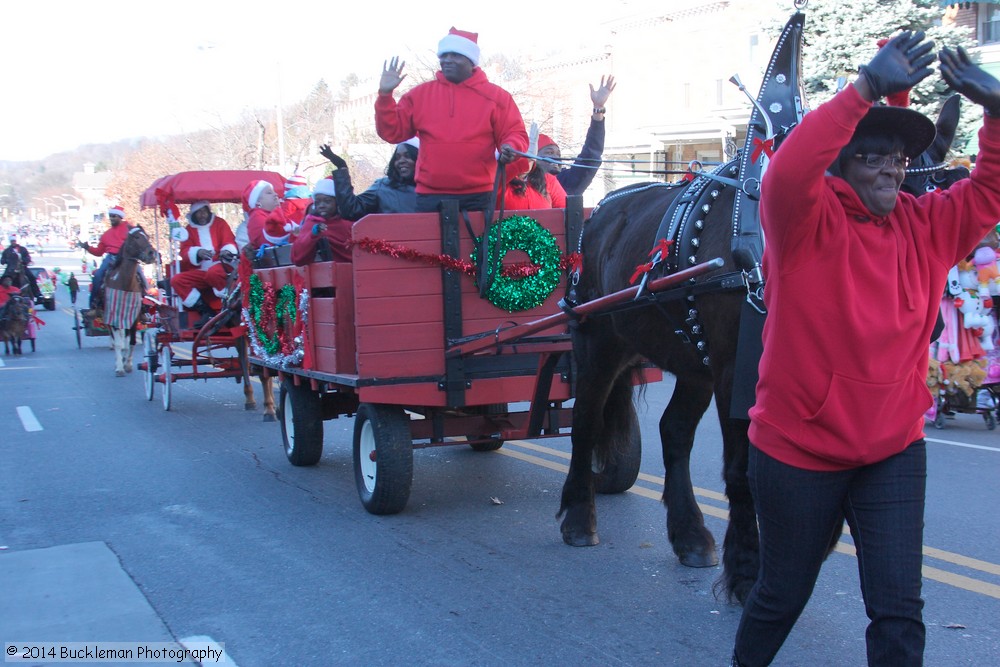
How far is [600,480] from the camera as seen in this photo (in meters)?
6.63

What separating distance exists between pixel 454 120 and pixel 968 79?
4.03 meters

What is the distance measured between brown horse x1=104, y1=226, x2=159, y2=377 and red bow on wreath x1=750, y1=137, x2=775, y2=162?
11.7 metres

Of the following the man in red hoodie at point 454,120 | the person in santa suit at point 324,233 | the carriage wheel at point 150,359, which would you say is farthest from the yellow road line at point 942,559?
the carriage wheel at point 150,359

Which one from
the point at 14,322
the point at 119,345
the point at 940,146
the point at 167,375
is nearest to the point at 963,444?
the point at 940,146

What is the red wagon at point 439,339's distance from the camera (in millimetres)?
5902

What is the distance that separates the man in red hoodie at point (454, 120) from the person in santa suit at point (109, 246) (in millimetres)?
9849

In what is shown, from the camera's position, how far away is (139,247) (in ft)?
46.8

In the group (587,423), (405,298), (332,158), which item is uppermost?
(332,158)

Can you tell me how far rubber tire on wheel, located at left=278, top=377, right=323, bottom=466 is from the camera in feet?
25.1

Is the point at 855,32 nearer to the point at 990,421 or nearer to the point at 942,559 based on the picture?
the point at 990,421

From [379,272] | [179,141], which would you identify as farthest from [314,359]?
[179,141]

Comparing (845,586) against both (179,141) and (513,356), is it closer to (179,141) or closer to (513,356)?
(513,356)

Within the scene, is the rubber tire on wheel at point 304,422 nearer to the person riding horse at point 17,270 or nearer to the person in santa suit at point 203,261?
the person in santa suit at point 203,261

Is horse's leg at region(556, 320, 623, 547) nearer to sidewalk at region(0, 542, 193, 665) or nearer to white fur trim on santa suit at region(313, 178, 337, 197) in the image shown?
sidewalk at region(0, 542, 193, 665)
